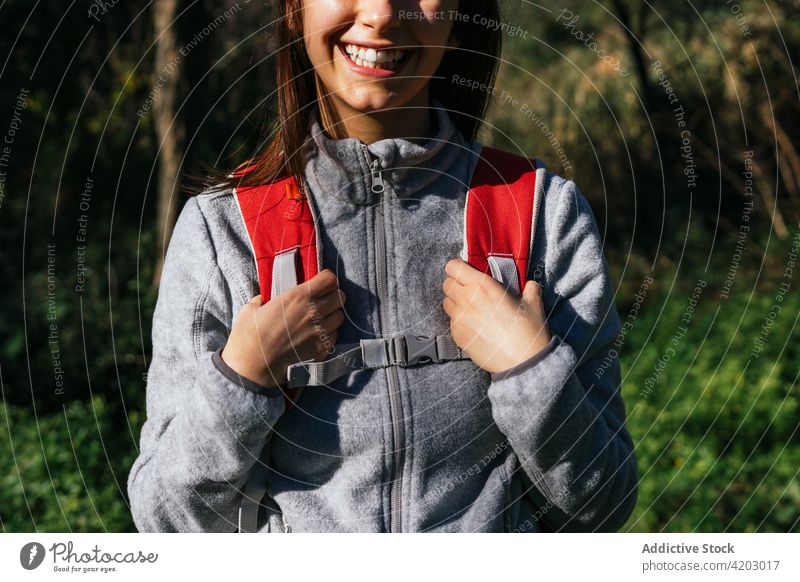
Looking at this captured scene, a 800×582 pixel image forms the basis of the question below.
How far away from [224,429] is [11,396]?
10.6ft

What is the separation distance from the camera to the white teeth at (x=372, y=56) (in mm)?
1645

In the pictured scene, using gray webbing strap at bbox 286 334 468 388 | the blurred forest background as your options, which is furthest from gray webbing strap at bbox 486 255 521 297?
the blurred forest background

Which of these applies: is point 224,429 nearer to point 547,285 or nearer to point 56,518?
point 547,285

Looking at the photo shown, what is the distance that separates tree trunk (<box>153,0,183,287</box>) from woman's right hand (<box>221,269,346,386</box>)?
9.09 feet

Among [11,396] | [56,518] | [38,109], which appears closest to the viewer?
[56,518]

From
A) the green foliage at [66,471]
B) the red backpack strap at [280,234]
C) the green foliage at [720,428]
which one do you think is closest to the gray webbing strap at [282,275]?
the red backpack strap at [280,234]

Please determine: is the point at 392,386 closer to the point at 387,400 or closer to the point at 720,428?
the point at 387,400

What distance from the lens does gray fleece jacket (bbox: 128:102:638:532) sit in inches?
63.0

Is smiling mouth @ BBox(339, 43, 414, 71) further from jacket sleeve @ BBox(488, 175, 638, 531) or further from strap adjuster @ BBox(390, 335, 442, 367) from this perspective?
strap adjuster @ BBox(390, 335, 442, 367)

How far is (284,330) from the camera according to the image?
5.29 ft

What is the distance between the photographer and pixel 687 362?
4.83 meters

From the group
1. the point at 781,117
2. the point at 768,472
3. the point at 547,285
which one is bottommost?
the point at 768,472
